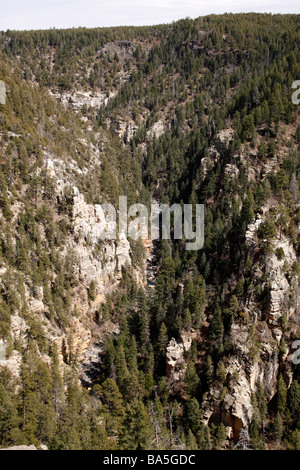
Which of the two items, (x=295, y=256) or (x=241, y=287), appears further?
(x=295, y=256)

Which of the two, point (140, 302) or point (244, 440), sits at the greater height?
point (140, 302)

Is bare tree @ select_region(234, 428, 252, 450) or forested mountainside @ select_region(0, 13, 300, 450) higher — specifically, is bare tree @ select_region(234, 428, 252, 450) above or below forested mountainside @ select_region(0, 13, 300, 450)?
below

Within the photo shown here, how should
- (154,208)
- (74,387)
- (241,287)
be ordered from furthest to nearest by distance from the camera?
(154,208) → (241,287) → (74,387)

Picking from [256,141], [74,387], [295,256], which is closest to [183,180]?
[256,141]

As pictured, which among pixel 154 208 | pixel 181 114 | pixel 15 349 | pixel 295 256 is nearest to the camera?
pixel 15 349

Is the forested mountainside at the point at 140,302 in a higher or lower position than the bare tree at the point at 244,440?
higher

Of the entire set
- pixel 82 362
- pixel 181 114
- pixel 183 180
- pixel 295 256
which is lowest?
pixel 82 362

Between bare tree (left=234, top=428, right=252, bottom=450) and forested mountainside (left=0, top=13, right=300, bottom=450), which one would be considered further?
forested mountainside (left=0, top=13, right=300, bottom=450)

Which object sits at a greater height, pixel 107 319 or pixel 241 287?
pixel 241 287

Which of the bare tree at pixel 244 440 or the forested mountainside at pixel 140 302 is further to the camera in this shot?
the forested mountainside at pixel 140 302

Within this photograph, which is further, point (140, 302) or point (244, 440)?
point (140, 302)
